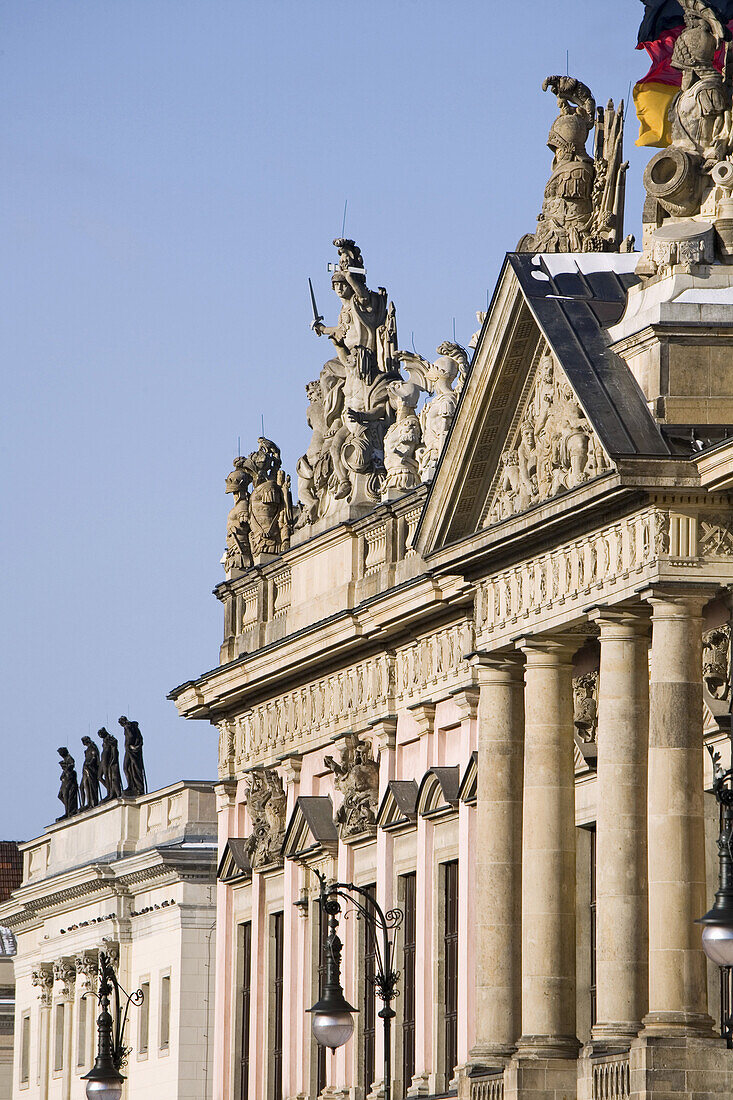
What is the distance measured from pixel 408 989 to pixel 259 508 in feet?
42.7

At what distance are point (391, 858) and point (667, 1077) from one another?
15.8m

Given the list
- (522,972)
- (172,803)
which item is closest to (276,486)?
(172,803)

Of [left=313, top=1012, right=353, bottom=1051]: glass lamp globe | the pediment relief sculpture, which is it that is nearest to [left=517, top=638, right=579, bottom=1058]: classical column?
the pediment relief sculpture

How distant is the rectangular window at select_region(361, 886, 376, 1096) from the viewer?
56094mm

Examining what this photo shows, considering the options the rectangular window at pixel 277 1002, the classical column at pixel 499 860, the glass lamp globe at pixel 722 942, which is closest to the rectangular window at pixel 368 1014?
the rectangular window at pixel 277 1002

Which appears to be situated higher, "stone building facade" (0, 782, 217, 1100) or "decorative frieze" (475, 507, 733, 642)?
"decorative frieze" (475, 507, 733, 642)

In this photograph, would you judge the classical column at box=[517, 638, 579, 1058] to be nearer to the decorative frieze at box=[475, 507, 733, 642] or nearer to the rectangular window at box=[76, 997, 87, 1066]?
the decorative frieze at box=[475, 507, 733, 642]

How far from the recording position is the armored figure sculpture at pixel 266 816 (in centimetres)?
6172

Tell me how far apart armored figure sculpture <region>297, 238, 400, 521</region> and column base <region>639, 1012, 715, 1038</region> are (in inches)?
768

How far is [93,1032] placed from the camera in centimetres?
8138

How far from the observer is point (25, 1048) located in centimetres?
8912

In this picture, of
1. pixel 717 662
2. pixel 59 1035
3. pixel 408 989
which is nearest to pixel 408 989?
pixel 408 989

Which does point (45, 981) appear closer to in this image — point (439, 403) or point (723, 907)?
point (439, 403)

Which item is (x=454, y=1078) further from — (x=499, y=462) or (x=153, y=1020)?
(x=153, y=1020)
